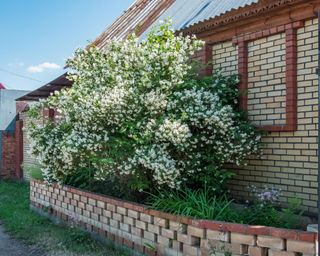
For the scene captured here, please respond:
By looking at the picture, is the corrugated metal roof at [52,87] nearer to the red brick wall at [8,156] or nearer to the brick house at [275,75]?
the red brick wall at [8,156]

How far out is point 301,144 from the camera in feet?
17.8

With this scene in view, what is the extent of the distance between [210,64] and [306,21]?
5.58ft

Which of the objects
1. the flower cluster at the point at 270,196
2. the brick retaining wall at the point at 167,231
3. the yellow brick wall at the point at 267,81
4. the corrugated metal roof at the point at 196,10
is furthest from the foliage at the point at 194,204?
the corrugated metal roof at the point at 196,10

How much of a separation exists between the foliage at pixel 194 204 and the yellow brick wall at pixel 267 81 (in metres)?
1.20

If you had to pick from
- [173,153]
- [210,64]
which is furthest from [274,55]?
[173,153]

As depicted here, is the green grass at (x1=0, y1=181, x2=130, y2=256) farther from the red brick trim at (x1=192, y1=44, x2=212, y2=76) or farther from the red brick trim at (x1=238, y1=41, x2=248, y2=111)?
the red brick trim at (x1=192, y1=44, x2=212, y2=76)

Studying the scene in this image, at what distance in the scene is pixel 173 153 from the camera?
5.71m

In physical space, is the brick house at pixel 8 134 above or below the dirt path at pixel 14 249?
above

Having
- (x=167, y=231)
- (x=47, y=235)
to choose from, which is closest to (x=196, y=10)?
(x=167, y=231)

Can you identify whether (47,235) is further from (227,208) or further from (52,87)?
(52,87)

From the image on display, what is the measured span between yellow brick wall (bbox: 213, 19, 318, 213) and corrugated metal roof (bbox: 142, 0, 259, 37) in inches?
36.9

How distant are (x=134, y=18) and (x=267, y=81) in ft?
21.0

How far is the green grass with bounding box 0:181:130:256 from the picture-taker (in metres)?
6.17

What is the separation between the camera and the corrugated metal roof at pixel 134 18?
10.5 metres
